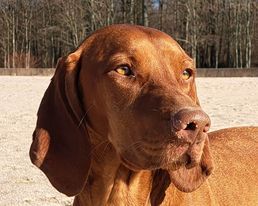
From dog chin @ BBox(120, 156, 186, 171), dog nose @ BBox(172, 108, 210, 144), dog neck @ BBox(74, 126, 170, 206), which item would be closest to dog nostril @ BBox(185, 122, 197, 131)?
dog nose @ BBox(172, 108, 210, 144)

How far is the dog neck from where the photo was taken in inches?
132

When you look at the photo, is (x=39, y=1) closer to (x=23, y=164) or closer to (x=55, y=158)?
(x=23, y=164)

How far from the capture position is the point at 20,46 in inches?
2844

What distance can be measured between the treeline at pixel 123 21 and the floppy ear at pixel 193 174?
6235 cm

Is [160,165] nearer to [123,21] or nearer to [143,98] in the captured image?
[143,98]

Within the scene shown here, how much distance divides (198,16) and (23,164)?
63.6 m

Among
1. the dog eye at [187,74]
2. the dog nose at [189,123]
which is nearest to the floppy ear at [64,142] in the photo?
the dog eye at [187,74]

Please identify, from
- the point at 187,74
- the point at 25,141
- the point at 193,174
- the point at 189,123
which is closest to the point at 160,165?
the point at 189,123

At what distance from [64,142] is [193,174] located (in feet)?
2.70

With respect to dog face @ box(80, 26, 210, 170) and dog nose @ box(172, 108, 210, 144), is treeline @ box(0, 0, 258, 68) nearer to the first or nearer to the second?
dog face @ box(80, 26, 210, 170)

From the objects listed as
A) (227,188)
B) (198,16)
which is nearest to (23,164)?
(227,188)

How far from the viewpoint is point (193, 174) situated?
11.0 ft

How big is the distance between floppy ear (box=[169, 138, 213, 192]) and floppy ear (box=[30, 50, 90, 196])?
55cm

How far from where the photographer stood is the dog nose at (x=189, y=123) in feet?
8.41
